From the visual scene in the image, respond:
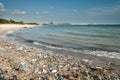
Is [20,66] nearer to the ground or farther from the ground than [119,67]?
farther from the ground

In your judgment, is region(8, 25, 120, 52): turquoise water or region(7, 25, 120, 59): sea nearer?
region(7, 25, 120, 59): sea

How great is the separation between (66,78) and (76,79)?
0.39 m

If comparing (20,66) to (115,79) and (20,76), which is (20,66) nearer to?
(20,76)

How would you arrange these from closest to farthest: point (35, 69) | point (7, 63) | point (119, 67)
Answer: point (35, 69) → point (7, 63) → point (119, 67)

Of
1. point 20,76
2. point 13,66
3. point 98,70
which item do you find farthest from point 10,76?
point 98,70

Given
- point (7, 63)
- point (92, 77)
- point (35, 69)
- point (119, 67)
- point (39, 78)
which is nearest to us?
point (39, 78)

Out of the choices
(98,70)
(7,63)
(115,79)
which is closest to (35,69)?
(7,63)

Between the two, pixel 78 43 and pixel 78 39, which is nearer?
pixel 78 43

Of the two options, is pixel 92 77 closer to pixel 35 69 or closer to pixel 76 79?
pixel 76 79

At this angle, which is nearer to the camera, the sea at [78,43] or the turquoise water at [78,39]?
the sea at [78,43]

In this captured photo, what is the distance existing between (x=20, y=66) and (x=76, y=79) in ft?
8.76

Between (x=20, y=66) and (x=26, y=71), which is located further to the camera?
(x=20, y=66)

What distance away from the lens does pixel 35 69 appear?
6.68 metres

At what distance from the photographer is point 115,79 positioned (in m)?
5.92
